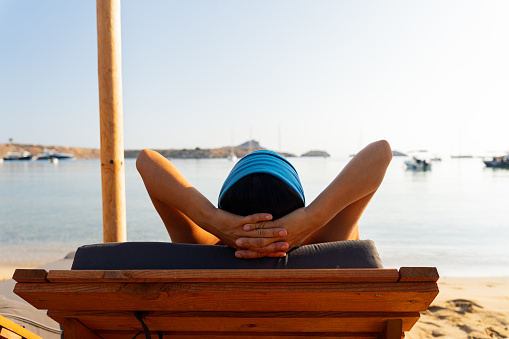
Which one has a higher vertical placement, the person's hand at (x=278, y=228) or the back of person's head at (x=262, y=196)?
the back of person's head at (x=262, y=196)

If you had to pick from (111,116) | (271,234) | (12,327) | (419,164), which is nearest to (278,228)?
(271,234)

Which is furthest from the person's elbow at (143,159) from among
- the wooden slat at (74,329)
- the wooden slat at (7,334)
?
the wooden slat at (7,334)

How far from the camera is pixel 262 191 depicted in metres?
1.51

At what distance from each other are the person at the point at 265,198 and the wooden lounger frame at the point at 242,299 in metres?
0.23

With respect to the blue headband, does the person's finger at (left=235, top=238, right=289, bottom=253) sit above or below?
below

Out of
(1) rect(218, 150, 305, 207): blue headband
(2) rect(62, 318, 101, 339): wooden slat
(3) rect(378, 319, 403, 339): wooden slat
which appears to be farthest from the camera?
(1) rect(218, 150, 305, 207): blue headband

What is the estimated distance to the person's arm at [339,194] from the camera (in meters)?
1.53

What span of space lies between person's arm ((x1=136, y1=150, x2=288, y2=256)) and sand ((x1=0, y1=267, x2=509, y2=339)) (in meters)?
2.54

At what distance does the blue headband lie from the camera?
5.08 feet

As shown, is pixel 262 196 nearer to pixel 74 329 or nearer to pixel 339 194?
pixel 339 194

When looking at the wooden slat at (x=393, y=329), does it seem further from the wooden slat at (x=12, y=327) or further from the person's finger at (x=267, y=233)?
the wooden slat at (x=12, y=327)

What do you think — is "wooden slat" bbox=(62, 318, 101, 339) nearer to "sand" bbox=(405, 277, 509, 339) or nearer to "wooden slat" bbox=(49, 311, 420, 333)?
"wooden slat" bbox=(49, 311, 420, 333)

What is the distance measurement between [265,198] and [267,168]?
120 mm

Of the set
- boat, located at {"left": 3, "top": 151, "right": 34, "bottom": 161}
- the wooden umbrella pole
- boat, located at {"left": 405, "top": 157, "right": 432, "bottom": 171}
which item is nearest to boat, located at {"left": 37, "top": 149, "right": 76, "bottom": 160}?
boat, located at {"left": 3, "top": 151, "right": 34, "bottom": 161}
